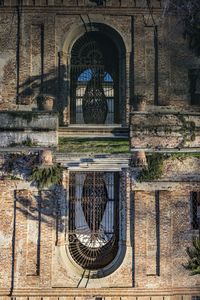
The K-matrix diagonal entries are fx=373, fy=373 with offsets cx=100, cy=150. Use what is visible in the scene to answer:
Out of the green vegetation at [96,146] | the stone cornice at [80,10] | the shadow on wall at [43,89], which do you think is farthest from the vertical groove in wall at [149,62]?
the shadow on wall at [43,89]

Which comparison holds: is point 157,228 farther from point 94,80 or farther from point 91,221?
point 94,80

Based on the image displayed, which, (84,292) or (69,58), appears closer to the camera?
(84,292)

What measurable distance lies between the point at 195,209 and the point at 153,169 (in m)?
1.95

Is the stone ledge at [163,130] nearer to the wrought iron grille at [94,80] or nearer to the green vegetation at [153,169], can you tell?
the green vegetation at [153,169]

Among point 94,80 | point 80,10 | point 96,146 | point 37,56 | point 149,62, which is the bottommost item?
point 96,146

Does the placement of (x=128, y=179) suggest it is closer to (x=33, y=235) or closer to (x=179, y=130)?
(x=179, y=130)

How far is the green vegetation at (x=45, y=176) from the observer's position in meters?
11.5

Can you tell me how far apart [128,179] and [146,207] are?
41.0 inches

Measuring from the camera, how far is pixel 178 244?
1176 centimetres

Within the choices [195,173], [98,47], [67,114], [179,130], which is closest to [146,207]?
[195,173]

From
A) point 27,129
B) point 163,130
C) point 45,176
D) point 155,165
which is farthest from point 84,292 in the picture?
point 163,130

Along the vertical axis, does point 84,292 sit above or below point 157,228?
Answer: below

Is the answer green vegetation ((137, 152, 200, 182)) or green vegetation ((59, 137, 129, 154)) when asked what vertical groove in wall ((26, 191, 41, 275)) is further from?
green vegetation ((137, 152, 200, 182))

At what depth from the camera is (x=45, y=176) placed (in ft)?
37.9
